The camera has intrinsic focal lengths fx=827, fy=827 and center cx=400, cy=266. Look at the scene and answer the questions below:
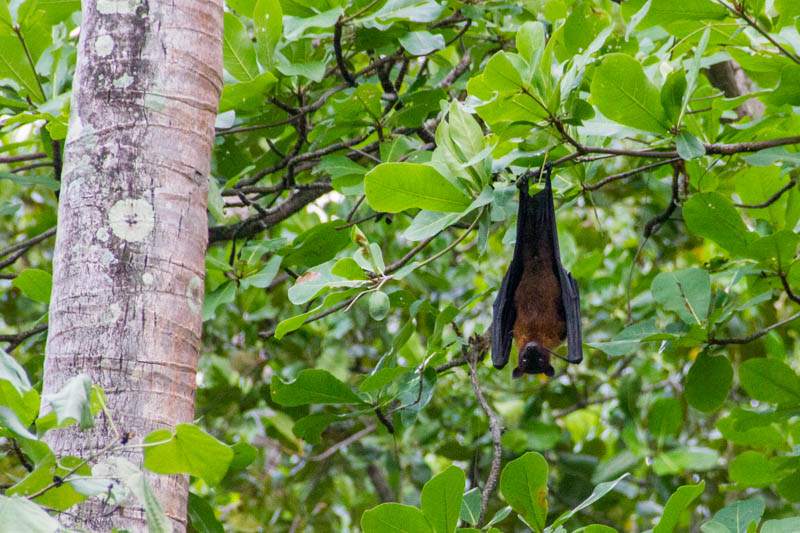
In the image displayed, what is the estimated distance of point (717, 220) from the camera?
2.48m

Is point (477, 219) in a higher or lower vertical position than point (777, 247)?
higher

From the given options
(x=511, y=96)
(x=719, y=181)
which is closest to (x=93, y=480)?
(x=511, y=96)

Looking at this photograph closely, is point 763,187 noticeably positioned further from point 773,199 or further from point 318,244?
point 318,244

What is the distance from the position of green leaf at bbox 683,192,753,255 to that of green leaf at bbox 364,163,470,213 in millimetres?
756

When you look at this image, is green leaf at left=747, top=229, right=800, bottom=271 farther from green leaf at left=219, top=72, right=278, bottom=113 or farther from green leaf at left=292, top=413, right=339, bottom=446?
green leaf at left=219, top=72, right=278, bottom=113

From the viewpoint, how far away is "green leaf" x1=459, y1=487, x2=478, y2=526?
226cm

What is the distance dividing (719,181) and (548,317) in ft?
2.98

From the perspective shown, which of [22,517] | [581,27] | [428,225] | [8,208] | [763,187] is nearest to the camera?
[22,517]

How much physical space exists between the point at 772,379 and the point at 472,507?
1079 millimetres

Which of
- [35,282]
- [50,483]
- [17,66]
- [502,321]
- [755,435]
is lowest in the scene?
[755,435]

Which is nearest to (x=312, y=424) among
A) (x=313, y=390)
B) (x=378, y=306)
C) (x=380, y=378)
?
(x=313, y=390)

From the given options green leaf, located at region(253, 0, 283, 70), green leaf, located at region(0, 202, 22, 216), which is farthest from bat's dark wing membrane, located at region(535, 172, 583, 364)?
green leaf, located at region(0, 202, 22, 216)

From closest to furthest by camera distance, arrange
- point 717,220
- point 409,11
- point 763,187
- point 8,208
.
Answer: point 717,220, point 409,11, point 763,187, point 8,208

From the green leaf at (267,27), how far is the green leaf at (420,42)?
48 cm
